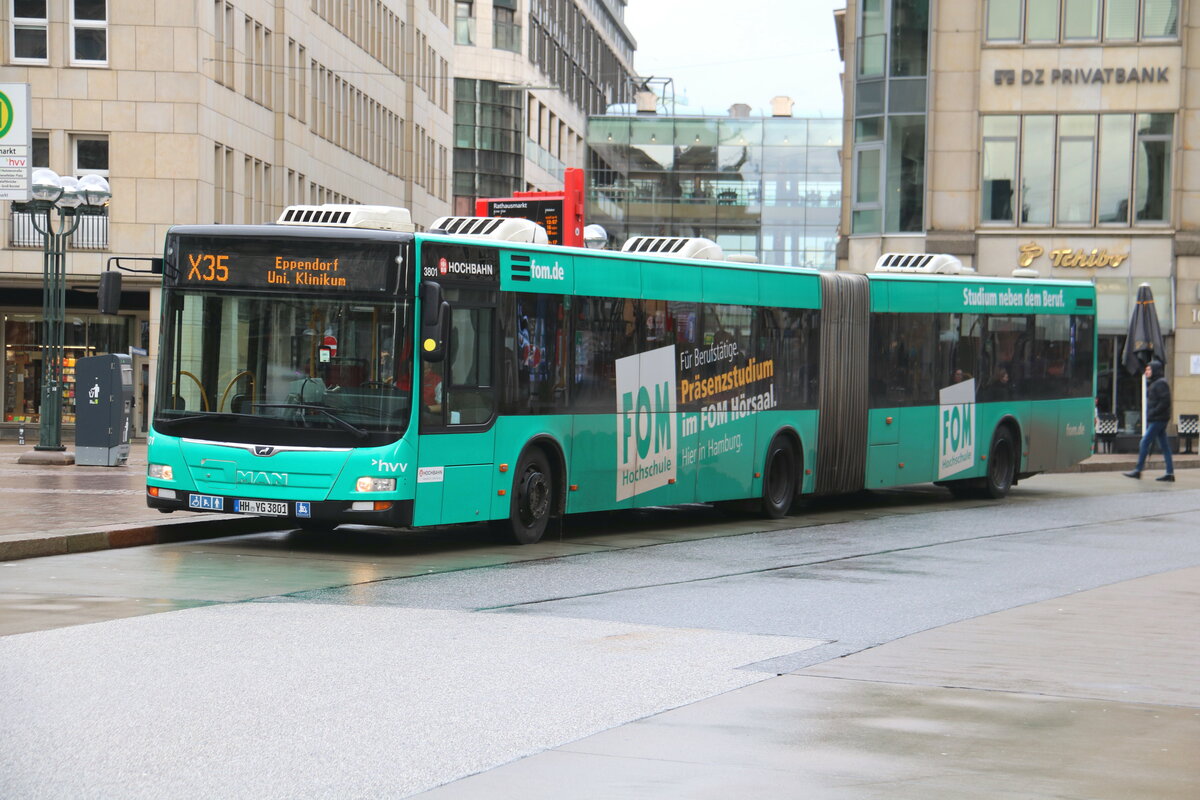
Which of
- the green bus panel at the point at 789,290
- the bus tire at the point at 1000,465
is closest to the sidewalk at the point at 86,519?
the green bus panel at the point at 789,290

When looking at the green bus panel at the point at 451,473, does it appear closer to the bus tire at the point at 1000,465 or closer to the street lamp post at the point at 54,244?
the bus tire at the point at 1000,465

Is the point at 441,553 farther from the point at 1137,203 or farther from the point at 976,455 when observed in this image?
the point at 1137,203

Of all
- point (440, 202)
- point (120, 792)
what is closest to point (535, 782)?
point (120, 792)

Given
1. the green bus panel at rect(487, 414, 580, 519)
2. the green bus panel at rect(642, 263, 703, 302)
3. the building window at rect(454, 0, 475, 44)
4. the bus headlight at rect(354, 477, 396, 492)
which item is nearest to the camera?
the bus headlight at rect(354, 477, 396, 492)

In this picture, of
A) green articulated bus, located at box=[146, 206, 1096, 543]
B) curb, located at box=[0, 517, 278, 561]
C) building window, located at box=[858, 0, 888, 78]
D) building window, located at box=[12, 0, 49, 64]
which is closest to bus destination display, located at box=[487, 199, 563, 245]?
green articulated bus, located at box=[146, 206, 1096, 543]

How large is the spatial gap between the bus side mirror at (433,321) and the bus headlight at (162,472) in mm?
2421

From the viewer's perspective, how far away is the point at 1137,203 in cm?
4366

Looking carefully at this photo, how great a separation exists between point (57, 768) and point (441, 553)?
31.0 feet

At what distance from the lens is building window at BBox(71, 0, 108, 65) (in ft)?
134

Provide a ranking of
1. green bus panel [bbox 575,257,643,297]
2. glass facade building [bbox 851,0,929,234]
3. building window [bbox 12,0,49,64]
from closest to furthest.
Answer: green bus panel [bbox 575,257,643,297]
building window [bbox 12,0,49,64]
glass facade building [bbox 851,0,929,234]

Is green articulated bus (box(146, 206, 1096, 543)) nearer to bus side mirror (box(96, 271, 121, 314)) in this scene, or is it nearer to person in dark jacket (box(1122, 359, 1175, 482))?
bus side mirror (box(96, 271, 121, 314))

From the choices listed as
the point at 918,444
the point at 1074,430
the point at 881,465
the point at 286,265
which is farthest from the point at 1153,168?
the point at 286,265

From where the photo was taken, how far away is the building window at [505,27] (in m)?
82.7

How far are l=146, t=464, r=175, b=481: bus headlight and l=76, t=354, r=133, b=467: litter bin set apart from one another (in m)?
11.5
